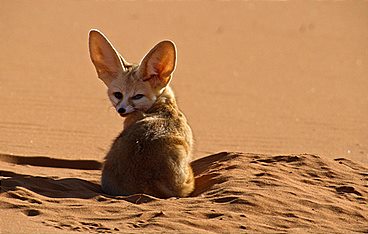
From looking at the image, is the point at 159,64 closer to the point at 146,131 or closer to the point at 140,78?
the point at 140,78

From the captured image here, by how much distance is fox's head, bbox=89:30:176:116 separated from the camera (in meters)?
6.78

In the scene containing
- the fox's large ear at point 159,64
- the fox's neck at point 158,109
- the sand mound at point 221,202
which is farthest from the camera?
the fox's large ear at point 159,64

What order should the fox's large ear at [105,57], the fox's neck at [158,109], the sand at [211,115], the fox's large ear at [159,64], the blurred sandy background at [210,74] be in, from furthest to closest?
the blurred sandy background at [210,74]
the fox's large ear at [105,57]
the fox's large ear at [159,64]
the fox's neck at [158,109]
the sand at [211,115]

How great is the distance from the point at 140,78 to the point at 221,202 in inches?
54.2

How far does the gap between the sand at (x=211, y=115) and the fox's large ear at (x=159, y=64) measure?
0.89m

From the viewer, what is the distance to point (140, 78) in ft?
22.5

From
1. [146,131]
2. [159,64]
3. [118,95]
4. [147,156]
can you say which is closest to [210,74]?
[159,64]

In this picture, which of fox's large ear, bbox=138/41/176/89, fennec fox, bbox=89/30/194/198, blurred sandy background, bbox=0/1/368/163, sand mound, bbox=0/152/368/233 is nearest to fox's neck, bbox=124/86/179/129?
fennec fox, bbox=89/30/194/198

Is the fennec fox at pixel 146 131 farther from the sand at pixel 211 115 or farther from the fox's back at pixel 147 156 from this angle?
the sand at pixel 211 115

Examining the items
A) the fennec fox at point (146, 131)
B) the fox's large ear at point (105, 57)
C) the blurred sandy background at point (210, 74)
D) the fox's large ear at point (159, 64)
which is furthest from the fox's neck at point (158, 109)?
the blurred sandy background at point (210, 74)

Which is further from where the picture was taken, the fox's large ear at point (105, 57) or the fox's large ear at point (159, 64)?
the fox's large ear at point (105, 57)

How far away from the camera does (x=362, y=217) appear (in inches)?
236

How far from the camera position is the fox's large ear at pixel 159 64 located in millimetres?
6844

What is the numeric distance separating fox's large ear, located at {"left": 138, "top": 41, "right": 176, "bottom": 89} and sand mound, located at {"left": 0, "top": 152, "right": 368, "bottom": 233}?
34.9 inches
